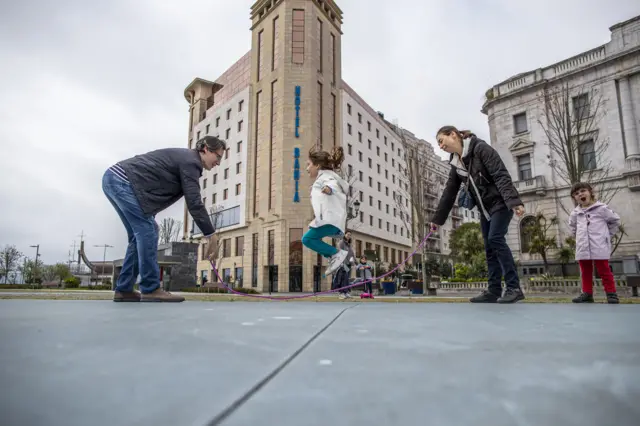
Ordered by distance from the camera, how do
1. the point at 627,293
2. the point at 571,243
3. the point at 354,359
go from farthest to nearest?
the point at 571,243 < the point at 627,293 < the point at 354,359

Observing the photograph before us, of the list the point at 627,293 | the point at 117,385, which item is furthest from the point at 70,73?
the point at 627,293

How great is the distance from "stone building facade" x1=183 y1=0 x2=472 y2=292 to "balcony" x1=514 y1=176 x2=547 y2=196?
27.5 ft

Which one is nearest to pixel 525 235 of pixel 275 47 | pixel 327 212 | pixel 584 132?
A: pixel 584 132

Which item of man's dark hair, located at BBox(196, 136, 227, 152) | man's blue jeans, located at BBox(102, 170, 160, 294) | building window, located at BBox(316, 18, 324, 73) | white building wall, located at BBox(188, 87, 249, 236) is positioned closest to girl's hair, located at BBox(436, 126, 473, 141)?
man's dark hair, located at BBox(196, 136, 227, 152)

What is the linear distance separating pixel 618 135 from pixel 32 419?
2778 cm

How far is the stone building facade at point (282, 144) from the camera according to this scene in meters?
30.4

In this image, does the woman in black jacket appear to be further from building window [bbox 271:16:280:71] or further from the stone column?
building window [bbox 271:16:280:71]

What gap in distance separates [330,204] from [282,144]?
27.2 m

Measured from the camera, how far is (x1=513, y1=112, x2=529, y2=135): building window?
83.7 feet

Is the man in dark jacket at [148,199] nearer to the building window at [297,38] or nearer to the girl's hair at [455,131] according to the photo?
the girl's hair at [455,131]

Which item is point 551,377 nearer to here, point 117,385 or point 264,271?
point 117,385

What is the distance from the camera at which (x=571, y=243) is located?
19594 mm

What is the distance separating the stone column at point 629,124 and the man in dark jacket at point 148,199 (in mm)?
25174

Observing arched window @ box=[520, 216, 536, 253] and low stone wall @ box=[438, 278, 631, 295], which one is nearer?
low stone wall @ box=[438, 278, 631, 295]
